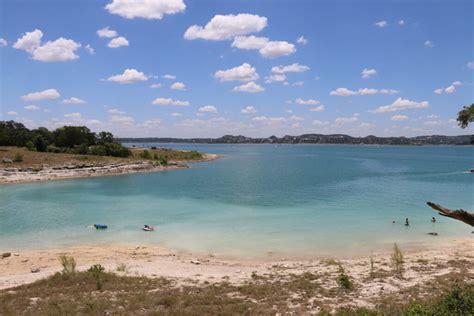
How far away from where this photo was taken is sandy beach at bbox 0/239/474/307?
57.7 ft

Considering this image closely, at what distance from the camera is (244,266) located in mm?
22594

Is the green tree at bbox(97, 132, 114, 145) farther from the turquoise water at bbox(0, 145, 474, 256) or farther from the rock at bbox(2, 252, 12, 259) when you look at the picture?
the rock at bbox(2, 252, 12, 259)

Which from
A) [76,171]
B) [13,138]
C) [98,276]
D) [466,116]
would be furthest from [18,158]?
[466,116]

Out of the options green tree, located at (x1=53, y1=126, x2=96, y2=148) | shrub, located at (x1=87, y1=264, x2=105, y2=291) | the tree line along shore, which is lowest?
shrub, located at (x1=87, y1=264, x2=105, y2=291)

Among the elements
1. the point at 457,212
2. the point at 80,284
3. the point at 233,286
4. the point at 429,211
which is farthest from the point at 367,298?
the point at 429,211

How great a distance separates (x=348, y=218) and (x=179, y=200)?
22.9m

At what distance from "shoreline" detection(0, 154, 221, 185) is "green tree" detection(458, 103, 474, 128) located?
73.4 m

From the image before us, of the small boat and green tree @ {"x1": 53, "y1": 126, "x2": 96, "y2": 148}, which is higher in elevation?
green tree @ {"x1": 53, "y1": 126, "x2": 96, "y2": 148}

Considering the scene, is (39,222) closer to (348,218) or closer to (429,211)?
(348,218)

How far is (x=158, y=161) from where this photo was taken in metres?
106

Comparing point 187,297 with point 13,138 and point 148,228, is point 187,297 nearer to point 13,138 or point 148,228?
point 148,228

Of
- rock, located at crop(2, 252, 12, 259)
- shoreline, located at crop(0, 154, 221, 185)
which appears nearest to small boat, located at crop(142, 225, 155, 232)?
rock, located at crop(2, 252, 12, 259)

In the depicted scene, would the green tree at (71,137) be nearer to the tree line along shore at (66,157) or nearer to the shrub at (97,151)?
the tree line along shore at (66,157)

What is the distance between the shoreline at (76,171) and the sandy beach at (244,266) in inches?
2032
